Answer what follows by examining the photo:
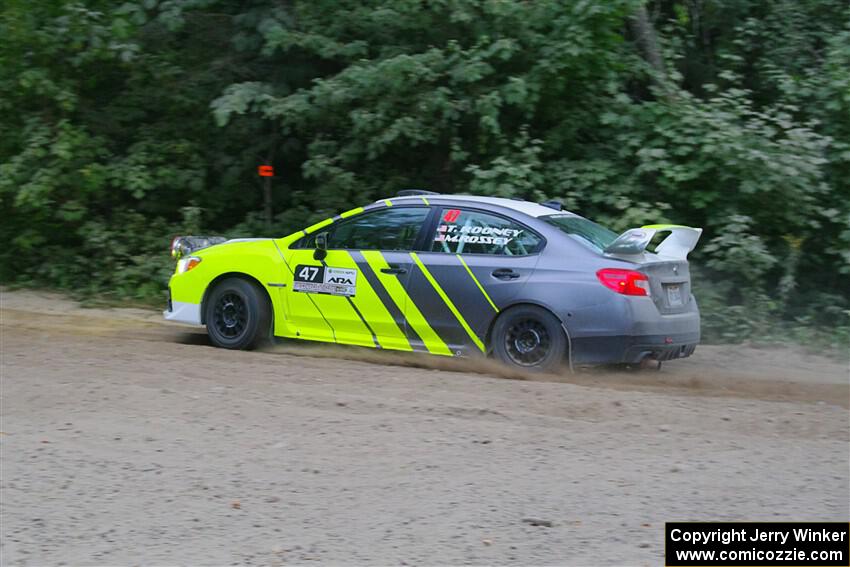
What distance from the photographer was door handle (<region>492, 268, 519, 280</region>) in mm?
8760

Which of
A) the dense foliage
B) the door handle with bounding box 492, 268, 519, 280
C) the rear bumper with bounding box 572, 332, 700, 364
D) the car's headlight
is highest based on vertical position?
the dense foliage

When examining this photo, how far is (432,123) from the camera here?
12922 mm

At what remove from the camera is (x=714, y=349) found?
10609mm

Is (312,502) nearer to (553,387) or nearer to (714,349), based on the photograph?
(553,387)

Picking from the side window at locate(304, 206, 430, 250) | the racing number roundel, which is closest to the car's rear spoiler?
the racing number roundel

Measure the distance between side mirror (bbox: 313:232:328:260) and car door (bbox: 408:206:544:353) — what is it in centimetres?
89

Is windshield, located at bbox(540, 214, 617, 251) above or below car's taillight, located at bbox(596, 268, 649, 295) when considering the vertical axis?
above

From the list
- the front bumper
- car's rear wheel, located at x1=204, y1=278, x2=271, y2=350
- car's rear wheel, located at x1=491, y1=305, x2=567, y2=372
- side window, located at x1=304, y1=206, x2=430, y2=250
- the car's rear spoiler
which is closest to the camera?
the car's rear spoiler

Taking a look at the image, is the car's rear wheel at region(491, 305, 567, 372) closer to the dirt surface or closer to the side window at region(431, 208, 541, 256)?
the dirt surface

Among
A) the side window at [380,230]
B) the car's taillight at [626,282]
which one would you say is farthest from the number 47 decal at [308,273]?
the car's taillight at [626,282]

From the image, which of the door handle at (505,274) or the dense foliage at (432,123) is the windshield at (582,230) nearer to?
the door handle at (505,274)

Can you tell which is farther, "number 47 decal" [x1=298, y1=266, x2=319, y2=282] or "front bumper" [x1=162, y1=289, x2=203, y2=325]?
"front bumper" [x1=162, y1=289, x2=203, y2=325]

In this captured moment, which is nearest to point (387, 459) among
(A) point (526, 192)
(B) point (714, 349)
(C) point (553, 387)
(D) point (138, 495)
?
(D) point (138, 495)

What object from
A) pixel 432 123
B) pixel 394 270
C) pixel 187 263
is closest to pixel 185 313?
pixel 187 263
